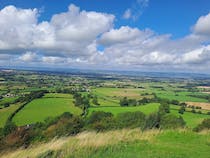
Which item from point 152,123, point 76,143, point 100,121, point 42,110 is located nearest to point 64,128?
point 100,121

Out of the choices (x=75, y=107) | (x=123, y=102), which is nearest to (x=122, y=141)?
(x=75, y=107)

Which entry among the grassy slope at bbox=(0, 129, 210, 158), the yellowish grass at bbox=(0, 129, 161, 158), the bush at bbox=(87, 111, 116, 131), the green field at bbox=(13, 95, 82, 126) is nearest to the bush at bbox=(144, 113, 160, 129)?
the yellowish grass at bbox=(0, 129, 161, 158)

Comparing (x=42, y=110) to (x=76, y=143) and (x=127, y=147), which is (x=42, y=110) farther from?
(x=127, y=147)

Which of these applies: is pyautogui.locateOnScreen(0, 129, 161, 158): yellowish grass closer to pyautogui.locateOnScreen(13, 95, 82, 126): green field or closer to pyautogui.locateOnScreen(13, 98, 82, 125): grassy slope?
pyautogui.locateOnScreen(13, 95, 82, 126): green field

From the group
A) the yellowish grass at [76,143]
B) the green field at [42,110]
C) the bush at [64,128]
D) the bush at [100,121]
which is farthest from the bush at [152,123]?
the green field at [42,110]

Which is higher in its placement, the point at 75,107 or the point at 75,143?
the point at 75,143

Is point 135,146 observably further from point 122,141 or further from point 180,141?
point 180,141

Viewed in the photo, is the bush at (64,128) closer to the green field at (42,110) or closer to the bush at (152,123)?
the bush at (152,123)

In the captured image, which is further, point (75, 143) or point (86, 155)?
point (75, 143)
